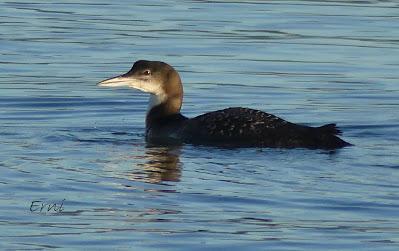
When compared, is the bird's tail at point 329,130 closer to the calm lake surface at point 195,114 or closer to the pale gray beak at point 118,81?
the calm lake surface at point 195,114

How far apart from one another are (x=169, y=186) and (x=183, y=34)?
9.52 m

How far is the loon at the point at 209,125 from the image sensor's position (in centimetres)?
1418

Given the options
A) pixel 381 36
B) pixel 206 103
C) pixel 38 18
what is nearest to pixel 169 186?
pixel 206 103

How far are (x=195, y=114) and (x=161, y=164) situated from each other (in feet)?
10.2

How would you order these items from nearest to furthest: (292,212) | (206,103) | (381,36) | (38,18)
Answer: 1. (292,212)
2. (206,103)
3. (381,36)
4. (38,18)

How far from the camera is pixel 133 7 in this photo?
2414cm

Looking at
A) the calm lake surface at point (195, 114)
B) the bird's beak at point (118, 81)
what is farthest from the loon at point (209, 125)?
the calm lake surface at point (195, 114)

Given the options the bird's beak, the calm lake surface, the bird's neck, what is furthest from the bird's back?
the bird's beak

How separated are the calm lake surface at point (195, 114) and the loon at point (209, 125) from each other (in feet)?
0.77

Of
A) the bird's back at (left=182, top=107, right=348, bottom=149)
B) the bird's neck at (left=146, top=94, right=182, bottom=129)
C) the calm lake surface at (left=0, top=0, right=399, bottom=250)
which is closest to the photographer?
the calm lake surface at (left=0, top=0, right=399, bottom=250)

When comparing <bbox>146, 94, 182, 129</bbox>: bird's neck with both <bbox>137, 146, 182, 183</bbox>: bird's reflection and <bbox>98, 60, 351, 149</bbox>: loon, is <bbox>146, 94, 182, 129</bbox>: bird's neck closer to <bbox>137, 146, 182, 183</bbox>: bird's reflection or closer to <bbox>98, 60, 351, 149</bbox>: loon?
<bbox>98, 60, 351, 149</bbox>: loon

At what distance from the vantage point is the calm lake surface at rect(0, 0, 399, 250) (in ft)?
35.0

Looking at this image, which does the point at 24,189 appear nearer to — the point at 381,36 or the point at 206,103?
the point at 206,103

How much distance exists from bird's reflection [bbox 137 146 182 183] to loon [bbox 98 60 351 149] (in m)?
0.33
